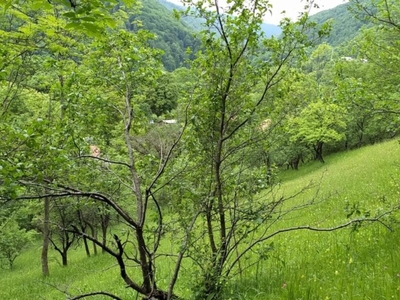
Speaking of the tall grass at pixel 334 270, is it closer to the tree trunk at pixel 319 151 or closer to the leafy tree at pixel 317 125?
the leafy tree at pixel 317 125

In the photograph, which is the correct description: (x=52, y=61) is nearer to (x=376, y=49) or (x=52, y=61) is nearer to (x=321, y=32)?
(x=321, y=32)

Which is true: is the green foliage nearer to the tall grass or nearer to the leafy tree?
the tall grass

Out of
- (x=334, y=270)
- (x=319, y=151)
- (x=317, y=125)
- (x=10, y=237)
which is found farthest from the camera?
(x=319, y=151)

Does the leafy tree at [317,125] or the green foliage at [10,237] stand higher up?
the leafy tree at [317,125]

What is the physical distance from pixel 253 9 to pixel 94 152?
278 cm

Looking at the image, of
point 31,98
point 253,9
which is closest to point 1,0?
point 253,9

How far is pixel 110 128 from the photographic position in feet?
18.0

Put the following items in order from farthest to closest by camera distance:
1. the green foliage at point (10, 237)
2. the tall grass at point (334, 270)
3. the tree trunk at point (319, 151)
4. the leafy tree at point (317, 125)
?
1. the tree trunk at point (319, 151)
2. the leafy tree at point (317, 125)
3. the green foliage at point (10, 237)
4. the tall grass at point (334, 270)

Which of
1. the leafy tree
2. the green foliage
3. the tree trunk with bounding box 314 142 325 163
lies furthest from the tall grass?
the tree trunk with bounding box 314 142 325 163

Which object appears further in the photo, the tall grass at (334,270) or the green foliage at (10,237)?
the green foliage at (10,237)

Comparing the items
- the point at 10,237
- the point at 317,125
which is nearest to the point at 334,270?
the point at 10,237

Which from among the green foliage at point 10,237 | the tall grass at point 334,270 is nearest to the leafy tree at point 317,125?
the green foliage at point 10,237

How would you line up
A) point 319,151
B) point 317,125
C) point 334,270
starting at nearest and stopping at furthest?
point 334,270
point 317,125
point 319,151

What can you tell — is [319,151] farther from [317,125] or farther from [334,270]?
[334,270]
